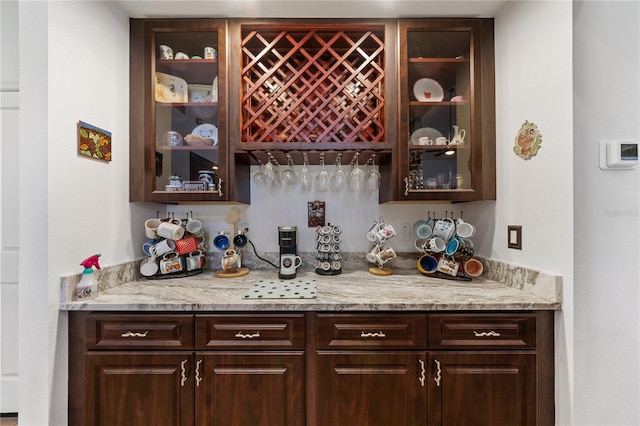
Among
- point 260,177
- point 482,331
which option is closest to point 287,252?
point 260,177

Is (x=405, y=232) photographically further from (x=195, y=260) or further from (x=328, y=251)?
(x=195, y=260)

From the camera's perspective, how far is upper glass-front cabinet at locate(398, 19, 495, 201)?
147 cm

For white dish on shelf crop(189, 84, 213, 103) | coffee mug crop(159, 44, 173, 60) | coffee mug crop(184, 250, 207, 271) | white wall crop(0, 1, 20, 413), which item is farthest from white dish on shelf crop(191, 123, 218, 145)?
white wall crop(0, 1, 20, 413)

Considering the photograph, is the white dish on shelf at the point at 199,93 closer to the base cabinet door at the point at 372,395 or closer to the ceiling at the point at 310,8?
the ceiling at the point at 310,8

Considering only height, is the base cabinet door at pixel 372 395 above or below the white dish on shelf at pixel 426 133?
below

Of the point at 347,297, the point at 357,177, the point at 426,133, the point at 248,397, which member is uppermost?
the point at 426,133

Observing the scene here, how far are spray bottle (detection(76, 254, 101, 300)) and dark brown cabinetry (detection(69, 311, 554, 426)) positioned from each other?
83 millimetres

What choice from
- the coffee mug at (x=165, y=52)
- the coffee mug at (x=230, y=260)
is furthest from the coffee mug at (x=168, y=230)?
the coffee mug at (x=165, y=52)

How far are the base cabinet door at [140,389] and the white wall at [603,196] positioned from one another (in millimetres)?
1580

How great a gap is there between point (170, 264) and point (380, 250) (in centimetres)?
123

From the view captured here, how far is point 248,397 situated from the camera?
3.69 feet

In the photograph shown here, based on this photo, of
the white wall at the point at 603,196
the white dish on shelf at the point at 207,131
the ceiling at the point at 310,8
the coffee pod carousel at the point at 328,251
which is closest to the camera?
the white wall at the point at 603,196

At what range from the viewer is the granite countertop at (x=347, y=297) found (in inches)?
44.2

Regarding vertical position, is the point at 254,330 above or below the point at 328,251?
below
